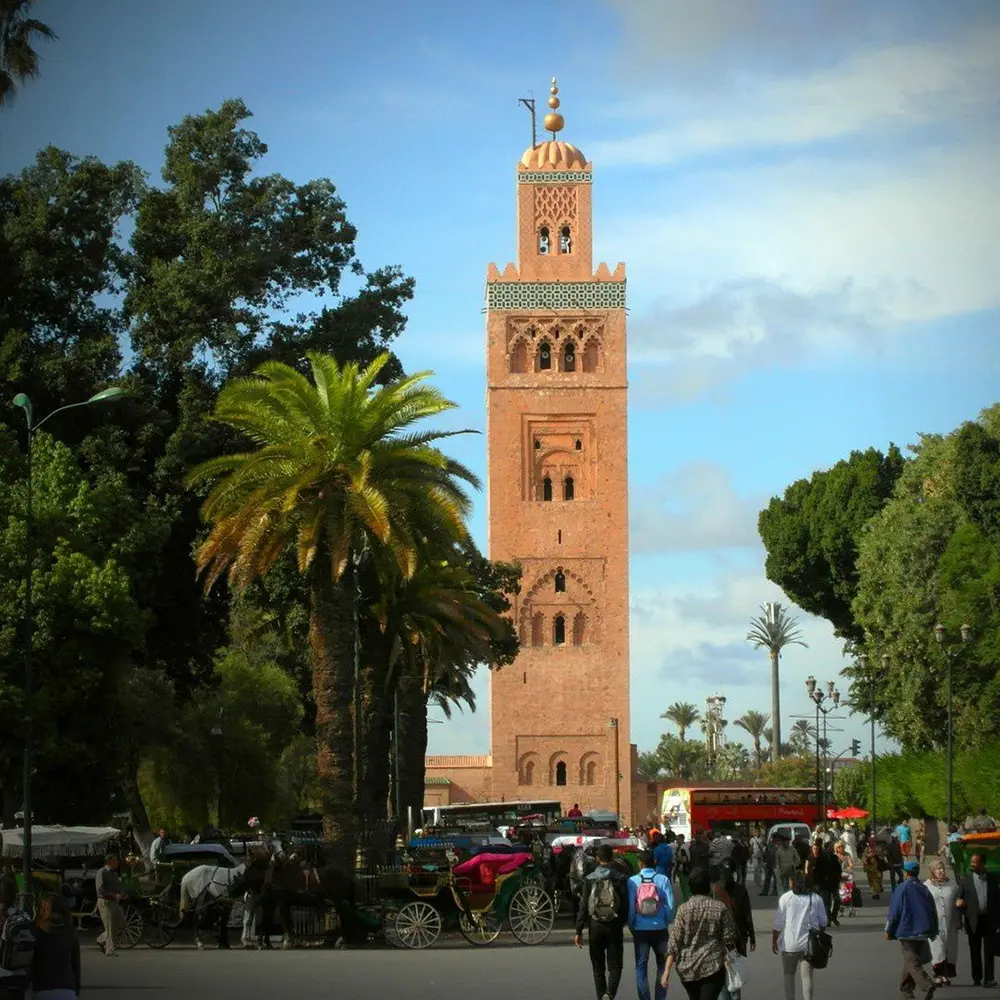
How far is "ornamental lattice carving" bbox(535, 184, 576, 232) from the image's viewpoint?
7288cm

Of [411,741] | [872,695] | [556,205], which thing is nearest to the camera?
[411,741]

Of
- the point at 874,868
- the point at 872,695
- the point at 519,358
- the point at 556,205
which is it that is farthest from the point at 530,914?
the point at 556,205

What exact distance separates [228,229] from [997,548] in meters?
23.5

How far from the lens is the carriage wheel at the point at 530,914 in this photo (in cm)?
2227

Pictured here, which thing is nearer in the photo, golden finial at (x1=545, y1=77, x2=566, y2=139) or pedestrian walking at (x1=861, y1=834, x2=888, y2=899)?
pedestrian walking at (x1=861, y1=834, x2=888, y2=899)

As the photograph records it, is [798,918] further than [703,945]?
Yes

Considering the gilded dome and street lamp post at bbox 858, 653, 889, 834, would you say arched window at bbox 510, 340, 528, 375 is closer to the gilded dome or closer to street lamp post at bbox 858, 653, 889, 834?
the gilded dome

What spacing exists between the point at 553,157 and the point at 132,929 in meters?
53.7

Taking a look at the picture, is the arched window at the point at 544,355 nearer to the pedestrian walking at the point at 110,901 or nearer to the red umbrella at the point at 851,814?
the red umbrella at the point at 851,814

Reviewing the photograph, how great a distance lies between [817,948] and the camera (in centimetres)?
1362

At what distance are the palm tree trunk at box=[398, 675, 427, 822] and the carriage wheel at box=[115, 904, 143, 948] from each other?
18.4 meters

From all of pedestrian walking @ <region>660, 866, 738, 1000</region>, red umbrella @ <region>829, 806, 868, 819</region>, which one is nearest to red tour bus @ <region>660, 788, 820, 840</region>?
red umbrella @ <region>829, 806, 868, 819</region>

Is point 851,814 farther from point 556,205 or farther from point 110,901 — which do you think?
point 110,901

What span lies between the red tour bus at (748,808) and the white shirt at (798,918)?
3698 centimetres
